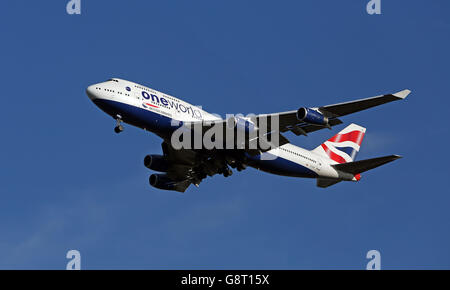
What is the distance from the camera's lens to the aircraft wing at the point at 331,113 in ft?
127

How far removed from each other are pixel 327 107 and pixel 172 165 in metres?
14.2

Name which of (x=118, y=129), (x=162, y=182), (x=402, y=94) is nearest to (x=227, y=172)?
(x=162, y=182)

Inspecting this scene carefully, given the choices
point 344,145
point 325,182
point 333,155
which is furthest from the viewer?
point 344,145

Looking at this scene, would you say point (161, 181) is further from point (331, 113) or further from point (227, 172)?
point (331, 113)

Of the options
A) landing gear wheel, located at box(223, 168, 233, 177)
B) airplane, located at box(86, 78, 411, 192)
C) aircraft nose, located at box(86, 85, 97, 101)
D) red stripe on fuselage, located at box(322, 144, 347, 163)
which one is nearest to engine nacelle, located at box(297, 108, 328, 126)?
airplane, located at box(86, 78, 411, 192)

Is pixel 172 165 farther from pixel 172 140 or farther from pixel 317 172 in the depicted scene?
pixel 317 172

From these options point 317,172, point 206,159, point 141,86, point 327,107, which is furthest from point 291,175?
point 141,86

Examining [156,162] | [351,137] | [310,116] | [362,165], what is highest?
[351,137]

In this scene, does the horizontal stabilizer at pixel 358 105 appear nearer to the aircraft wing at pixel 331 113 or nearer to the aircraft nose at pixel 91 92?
the aircraft wing at pixel 331 113

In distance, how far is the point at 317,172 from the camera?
5000cm

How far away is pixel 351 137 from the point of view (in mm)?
56312

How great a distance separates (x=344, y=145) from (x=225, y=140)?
1432 cm

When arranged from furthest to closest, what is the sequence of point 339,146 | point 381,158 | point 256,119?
point 339,146, point 381,158, point 256,119

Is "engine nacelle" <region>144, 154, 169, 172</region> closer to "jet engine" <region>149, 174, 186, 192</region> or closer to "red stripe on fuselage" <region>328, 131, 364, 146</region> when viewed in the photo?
"jet engine" <region>149, 174, 186, 192</region>
